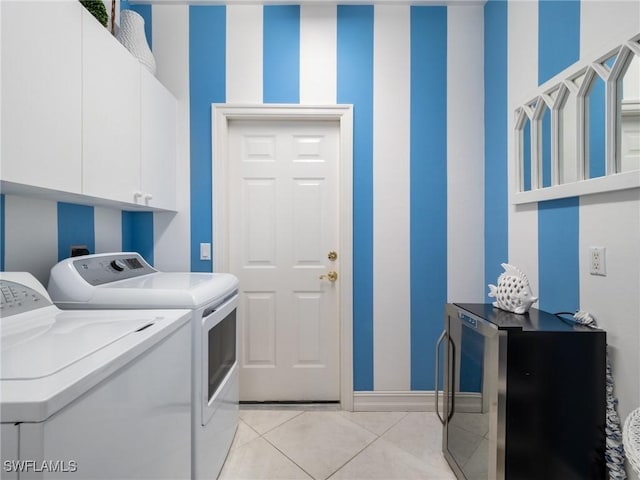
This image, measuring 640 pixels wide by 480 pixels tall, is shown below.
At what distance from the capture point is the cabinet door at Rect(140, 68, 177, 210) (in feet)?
5.70

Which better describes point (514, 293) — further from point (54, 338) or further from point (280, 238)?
point (54, 338)

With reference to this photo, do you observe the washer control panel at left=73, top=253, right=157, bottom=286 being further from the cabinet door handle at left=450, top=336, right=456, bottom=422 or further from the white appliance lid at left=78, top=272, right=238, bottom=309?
the cabinet door handle at left=450, top=336, right=456, bottom=422

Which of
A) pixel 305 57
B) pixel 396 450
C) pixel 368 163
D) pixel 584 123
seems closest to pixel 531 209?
pixel 584 123

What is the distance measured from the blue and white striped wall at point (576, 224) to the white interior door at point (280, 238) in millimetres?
1164

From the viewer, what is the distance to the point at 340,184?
2.18 metres

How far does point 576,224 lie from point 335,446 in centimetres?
170

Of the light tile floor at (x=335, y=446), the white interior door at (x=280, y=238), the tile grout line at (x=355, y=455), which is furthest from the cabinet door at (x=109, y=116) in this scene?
the tile grout line at (x=355, y=455)

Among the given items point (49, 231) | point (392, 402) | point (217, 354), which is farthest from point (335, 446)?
point (49, 231)

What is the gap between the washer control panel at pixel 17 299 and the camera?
39.9 inches

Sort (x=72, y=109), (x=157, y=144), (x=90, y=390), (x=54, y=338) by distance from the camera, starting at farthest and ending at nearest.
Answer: (x=157, y=144)
(x=72, y=109)
(x=54, y=338)
(x=90, y=390)

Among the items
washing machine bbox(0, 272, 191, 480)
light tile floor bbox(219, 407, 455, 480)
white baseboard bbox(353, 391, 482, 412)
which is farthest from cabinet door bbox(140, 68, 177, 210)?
white baseboard bbox(353, 391, 482, 412)

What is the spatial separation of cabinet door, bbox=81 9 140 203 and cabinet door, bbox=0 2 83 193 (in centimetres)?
5

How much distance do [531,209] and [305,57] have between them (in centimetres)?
174

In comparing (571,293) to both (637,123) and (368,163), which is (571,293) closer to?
(637,123)
